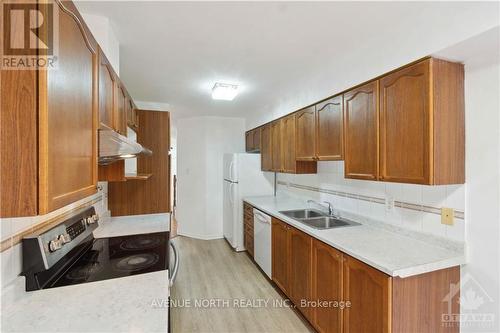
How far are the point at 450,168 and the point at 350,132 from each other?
732mm

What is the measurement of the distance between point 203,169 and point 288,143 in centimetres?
223

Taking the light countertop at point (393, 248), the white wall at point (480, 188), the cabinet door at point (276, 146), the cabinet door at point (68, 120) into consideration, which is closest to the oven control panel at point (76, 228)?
the cabinet door at point (68, 120)

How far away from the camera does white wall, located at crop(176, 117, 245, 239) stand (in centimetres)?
482

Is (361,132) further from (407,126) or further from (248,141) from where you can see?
(248,141)

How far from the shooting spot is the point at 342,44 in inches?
78.5

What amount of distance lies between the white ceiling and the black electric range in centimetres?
138

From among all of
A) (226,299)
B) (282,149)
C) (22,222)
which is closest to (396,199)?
(282,149)

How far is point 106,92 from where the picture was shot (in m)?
1.46

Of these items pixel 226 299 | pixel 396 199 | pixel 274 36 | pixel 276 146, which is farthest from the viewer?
pixel 276 146

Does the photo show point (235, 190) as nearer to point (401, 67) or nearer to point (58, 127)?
point (401, 67)

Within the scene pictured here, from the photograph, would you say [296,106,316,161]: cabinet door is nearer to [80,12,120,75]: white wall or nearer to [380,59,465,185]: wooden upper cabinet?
[380,59,465,185]: wooden upper cabinet

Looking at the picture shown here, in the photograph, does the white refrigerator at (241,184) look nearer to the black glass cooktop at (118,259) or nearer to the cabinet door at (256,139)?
the cabinet door at (256,139)

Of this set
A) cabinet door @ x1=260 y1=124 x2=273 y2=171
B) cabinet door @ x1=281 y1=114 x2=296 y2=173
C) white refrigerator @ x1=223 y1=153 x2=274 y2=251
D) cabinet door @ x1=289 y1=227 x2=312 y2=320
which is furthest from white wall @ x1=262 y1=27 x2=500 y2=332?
white refrigerator @ x1=223 y1=153 x2=274 y2=251

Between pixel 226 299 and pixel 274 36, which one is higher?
pixel 274 36
